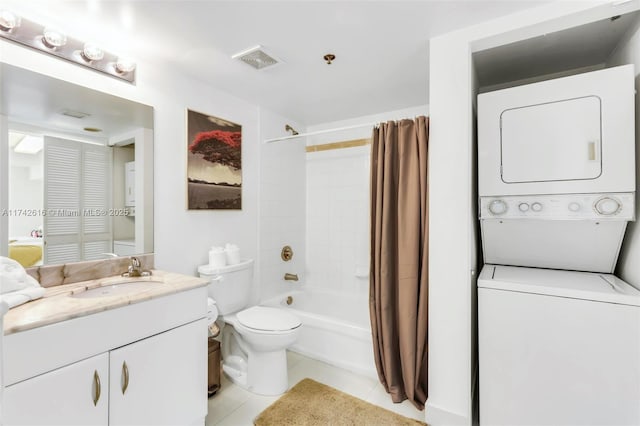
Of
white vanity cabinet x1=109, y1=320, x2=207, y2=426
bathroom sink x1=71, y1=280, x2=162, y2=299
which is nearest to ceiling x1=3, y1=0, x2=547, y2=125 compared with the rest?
bathroom sink x1=71, y1=280, x2=162, y2=299

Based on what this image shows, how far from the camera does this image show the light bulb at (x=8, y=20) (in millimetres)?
1465

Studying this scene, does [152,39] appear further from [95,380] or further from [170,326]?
[95,380]

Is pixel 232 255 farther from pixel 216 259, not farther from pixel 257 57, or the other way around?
pixel 257 57

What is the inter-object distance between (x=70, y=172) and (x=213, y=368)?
1.52 meters

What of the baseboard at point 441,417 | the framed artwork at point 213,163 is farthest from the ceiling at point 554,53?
the baseboard at point 441,417

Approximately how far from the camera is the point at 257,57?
202cm

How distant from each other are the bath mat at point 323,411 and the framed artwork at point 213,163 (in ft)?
5.00

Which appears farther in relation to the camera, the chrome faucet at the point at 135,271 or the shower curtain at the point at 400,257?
the shower curtain at the point at 400,257

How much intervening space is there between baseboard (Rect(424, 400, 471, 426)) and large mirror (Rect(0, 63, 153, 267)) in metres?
2.05

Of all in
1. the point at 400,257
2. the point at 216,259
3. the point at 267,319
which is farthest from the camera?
the point at 216,259

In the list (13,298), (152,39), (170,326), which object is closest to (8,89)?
(152,39)

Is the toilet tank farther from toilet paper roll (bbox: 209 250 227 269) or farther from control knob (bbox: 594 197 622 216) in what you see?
control knob (bbox: 594 197 622 216)

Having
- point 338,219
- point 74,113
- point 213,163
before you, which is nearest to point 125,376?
point 74,113

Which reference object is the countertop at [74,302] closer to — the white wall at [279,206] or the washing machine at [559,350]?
the white wall at [279,206]
